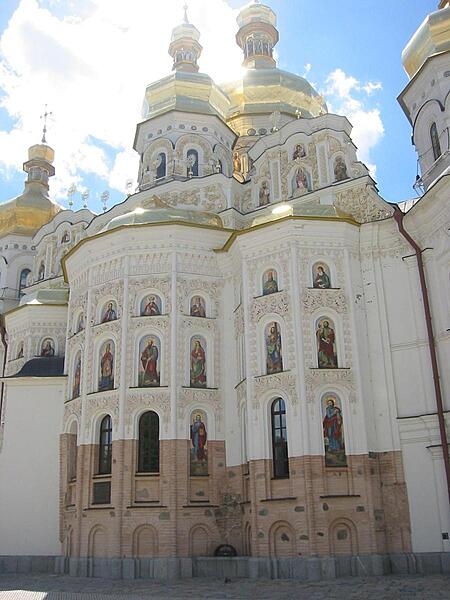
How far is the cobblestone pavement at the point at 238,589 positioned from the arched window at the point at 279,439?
2466 millimetres

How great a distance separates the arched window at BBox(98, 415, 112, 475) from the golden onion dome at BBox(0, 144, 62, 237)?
1707 cm

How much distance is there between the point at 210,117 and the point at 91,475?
568 inches

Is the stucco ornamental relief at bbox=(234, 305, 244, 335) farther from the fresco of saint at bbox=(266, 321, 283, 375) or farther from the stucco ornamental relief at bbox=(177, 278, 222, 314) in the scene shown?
the fresco of saint at bbox=(266, 321, 283, 375)

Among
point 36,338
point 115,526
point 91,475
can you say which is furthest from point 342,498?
point 36,338

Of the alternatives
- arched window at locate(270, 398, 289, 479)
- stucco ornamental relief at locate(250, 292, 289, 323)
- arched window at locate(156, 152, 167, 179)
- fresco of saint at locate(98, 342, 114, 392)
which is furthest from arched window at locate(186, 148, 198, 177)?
arched window at locate(270, 398, 289, 479)

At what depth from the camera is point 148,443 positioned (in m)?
16.1

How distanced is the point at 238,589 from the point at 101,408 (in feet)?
20.3

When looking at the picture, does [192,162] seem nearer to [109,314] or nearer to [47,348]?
[47,348]

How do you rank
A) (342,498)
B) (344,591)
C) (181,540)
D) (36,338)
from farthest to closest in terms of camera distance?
(36,338)
(181,540)
(342,498)
(344,591)

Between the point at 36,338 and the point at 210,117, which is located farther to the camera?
the point at 210,117

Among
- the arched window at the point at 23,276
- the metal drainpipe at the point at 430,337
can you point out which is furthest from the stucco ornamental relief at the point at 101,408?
the arched window at the point at 23,276

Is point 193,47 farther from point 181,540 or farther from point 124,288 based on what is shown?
point 181,540

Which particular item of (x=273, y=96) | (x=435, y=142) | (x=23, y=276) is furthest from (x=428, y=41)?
(x=23, y=276)

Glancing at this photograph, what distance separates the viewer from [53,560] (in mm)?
17359
